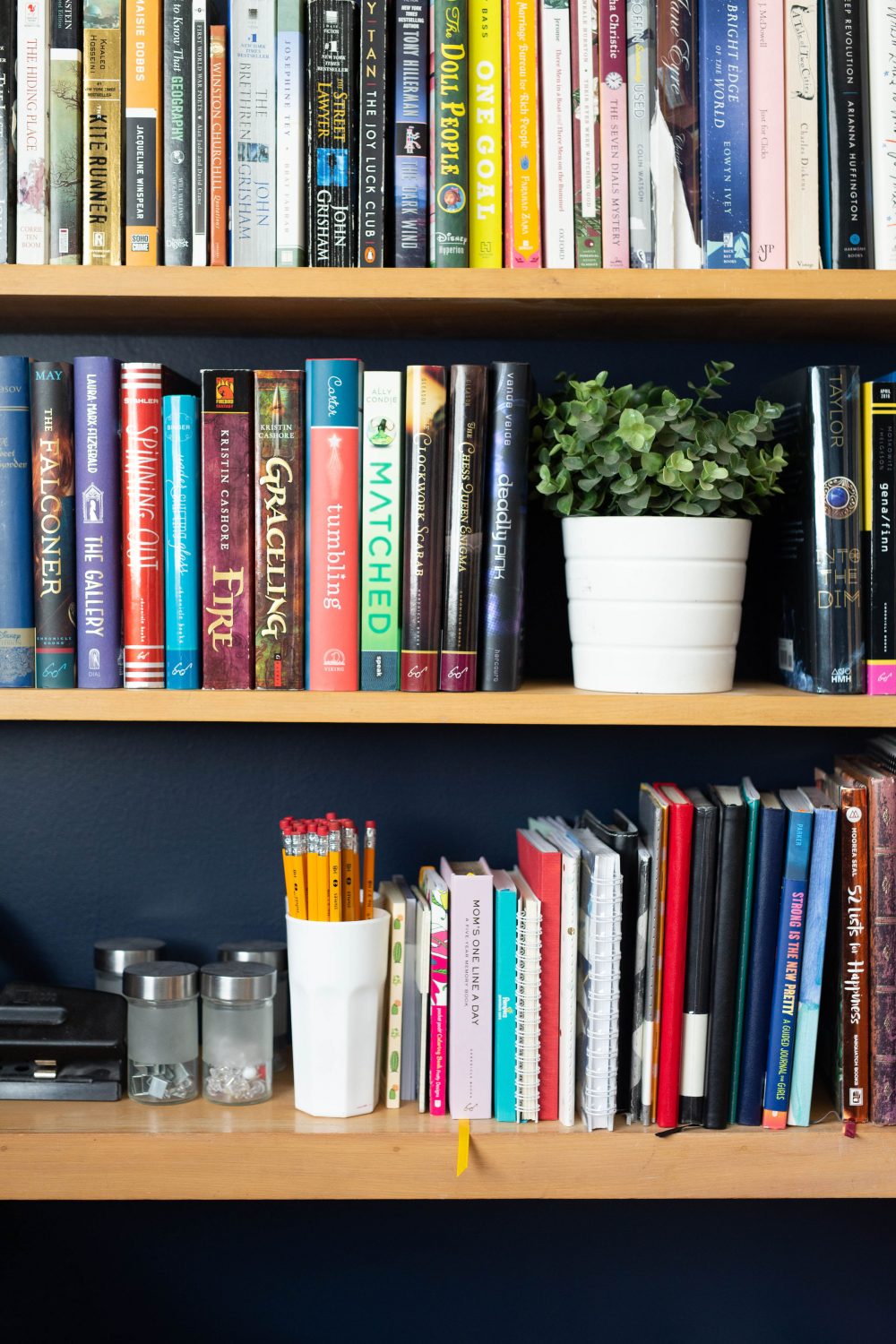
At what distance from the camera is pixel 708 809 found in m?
1.08

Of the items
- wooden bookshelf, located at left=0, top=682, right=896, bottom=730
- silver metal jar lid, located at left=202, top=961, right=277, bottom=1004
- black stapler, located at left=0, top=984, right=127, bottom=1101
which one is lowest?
black stapler, located at left=0, top=984, right=127, bottom=1101

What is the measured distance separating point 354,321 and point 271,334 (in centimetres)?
12

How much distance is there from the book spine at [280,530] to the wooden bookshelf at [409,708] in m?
0.04

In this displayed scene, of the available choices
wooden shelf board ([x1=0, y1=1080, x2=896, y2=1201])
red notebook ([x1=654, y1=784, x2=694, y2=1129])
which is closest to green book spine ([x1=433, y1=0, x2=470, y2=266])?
red notebook ([x1=654, y1=784, x2=694, y2=1129])

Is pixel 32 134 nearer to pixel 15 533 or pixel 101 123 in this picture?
pixel 101 123

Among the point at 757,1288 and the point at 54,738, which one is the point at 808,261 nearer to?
the point at 54,738

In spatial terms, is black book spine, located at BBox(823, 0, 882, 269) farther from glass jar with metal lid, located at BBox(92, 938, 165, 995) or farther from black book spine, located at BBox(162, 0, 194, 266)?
glass jar with metal lid, located at BBox(92, 938, 165, 995)

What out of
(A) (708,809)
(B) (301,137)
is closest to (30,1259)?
(A) (708,809)

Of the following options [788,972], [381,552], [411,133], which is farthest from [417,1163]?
[411,133]

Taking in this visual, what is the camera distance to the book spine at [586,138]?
41.4 inches

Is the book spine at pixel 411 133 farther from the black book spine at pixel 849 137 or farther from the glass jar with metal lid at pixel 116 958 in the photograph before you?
the glass jar with metal lid at pixel 116 958

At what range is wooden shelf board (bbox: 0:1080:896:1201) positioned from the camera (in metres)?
1.07

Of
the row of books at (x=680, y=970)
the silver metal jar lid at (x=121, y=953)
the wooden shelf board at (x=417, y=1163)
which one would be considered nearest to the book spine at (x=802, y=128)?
the row of books at (x=680, y=970)

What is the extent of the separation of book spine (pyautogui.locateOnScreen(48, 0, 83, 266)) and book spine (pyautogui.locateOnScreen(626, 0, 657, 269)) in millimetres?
462
